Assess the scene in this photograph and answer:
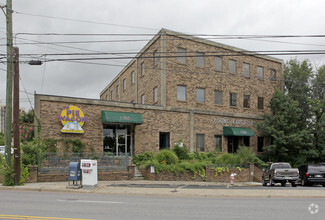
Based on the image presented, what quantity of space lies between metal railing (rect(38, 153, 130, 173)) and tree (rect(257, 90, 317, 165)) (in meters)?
16.2

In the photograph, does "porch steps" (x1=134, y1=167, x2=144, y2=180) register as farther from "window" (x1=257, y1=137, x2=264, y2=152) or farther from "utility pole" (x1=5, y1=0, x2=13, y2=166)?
"window" (x1=257, y1=137, x2=264, y2=152)

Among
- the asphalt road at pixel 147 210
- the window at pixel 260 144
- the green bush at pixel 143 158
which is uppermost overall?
the window at pixel 260 144

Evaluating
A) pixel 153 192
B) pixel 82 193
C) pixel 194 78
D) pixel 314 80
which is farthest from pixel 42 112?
pixel 314 80

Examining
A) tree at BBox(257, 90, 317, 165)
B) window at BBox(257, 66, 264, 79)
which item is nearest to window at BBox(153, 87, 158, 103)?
tree at BBox(257, 90, 317, 165)

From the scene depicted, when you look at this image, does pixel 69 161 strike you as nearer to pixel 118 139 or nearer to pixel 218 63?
pixel 118 139

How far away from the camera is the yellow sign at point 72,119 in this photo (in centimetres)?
2167

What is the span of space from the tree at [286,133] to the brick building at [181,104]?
5.63 feet

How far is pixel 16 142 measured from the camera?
626 inches

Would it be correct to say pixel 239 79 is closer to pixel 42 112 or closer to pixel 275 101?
pixel 275 101

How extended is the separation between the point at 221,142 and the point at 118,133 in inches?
409

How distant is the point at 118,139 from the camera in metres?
24.9

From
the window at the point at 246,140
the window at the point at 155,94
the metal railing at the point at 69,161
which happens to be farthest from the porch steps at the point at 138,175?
the window at the point at 246,140

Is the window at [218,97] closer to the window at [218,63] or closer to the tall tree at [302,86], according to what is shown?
the window at [218,63]

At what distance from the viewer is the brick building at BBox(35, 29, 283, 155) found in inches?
909
